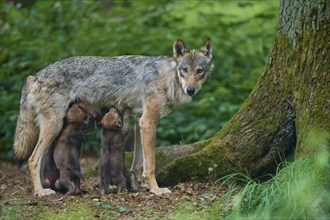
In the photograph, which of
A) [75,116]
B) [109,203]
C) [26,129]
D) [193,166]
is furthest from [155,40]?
[109,203]

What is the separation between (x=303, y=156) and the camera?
254 inches

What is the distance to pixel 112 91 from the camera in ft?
27.2

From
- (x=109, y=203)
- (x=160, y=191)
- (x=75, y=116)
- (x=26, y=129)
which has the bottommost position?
(x=160, y=191)

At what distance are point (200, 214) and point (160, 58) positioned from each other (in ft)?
8.77

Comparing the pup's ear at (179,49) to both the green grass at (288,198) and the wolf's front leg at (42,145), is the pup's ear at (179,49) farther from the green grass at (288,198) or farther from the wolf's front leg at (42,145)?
the green grass at (288,198)

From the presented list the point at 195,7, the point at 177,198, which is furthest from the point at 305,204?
the point at 195,7

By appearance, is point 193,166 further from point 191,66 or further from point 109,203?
point 109,203

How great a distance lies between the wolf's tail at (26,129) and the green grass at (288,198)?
2.68 metres

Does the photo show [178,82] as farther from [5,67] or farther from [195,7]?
[195,7]

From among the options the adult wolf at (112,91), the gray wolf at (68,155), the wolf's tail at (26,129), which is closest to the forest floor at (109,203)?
the gray wolf at (68,155)

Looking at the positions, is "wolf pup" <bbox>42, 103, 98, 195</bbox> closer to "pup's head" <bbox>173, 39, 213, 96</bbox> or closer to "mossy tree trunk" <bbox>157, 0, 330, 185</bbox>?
"mossy tree trunk" <bbox>157, 0, 330, 185</bbox>

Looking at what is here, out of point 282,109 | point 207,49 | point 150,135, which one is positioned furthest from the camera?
point 207,49

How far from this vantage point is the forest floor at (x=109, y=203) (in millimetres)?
6375

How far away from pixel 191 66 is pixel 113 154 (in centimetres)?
138
